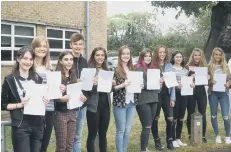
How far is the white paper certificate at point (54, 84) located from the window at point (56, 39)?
10.0 metres

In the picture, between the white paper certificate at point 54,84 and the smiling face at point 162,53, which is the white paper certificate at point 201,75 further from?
the white paper certificate at point 54,84

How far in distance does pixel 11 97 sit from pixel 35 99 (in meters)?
0.28

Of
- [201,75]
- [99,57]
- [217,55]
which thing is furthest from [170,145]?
[99,57]

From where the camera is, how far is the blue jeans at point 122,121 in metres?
5.04

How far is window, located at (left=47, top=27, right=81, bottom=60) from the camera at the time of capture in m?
14.0

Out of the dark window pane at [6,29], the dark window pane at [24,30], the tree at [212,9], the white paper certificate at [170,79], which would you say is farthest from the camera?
the dark window pane at [24,30]

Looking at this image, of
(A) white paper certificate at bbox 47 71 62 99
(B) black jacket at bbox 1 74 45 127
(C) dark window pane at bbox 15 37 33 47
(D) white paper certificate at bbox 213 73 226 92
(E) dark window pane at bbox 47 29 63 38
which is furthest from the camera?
(E) dark window pane at bbox 47 29 63 38

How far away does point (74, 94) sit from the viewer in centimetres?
438

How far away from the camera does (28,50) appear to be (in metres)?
3.83

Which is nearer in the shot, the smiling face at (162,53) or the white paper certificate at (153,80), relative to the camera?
the white paper certificate at (153,80)

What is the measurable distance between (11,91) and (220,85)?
4.08m

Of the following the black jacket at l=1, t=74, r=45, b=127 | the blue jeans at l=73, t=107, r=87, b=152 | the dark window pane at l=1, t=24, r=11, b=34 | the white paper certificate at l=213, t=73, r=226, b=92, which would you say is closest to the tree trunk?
the white paper certificate at l=213, t=73, r=226, b=92

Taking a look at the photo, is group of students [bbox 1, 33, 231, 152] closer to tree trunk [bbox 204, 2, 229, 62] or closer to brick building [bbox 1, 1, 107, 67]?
tree trunk [bbox 204, 2, 229, 62]

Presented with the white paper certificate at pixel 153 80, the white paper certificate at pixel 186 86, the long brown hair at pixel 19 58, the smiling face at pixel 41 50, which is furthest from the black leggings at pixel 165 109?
the long brown hair at pixel 19 58
